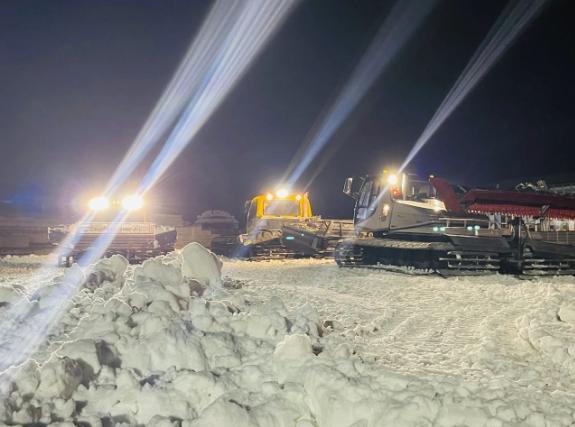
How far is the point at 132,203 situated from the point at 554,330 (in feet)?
47.4

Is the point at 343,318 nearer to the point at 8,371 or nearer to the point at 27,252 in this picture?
the point at 8,371

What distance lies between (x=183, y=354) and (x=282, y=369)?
0.86 m

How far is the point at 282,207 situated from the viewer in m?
20.6

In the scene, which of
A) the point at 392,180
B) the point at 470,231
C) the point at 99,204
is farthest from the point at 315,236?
the point at 99,204

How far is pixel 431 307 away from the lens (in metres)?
8.16

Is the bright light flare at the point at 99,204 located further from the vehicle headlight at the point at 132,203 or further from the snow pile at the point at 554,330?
the snow pile at the point at 554,330

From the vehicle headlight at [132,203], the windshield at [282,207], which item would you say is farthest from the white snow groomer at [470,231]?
the vehicle headlight at [132,203]

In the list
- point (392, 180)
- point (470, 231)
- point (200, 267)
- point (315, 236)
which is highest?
point (392, 180)

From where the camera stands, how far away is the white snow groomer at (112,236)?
1570 cm

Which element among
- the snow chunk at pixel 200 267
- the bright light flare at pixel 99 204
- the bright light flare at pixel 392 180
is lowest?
the snow chunk at pixel 200 267

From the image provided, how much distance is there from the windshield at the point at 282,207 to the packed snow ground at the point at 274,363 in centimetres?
1262

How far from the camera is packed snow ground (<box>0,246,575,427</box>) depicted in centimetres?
381

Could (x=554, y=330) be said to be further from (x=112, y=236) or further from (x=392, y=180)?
(x=112, y=236)

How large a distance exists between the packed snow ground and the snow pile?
0.06 feet
